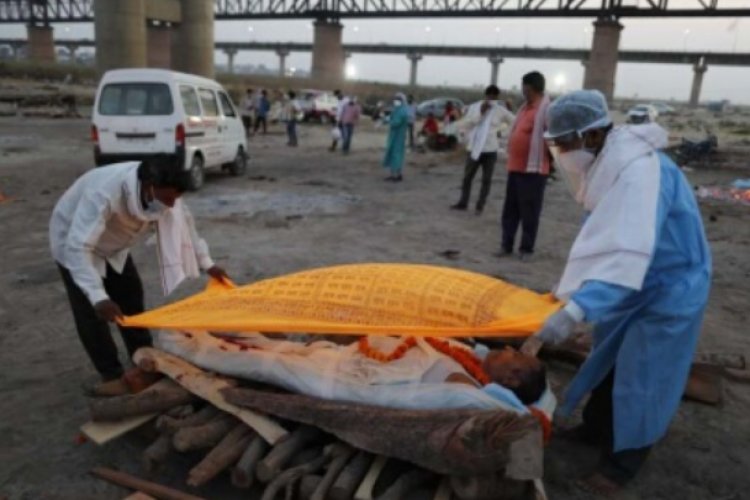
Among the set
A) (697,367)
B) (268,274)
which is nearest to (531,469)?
(697,367)

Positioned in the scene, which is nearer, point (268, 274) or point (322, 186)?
point (268, 274)

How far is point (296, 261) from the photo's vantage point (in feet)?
21.9

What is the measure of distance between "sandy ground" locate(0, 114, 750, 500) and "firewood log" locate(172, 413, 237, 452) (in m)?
0.26

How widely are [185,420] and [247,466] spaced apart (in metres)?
0.42

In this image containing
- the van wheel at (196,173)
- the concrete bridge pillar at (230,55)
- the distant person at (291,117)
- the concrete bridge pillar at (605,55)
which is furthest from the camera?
the concrete bridge pillar at (230,55)

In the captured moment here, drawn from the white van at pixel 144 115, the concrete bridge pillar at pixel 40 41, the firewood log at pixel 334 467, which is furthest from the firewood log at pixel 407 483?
the concrete bridge pillar at pixel 40 41

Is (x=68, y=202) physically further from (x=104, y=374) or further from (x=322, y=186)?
(x=322, y=186)

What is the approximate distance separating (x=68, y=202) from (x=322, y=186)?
8728 mm

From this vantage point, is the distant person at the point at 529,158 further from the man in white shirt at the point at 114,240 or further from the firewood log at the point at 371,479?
the firewood log at the point at 371,479

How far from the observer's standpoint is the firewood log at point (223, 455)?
103 inches

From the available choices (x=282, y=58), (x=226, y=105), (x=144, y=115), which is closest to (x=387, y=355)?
(x=144, y=115)

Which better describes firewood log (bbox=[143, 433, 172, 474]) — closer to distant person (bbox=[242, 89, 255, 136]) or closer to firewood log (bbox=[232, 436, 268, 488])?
firewood log (bbox=[232, 436, 268, 488])

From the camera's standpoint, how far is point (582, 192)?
114 inches

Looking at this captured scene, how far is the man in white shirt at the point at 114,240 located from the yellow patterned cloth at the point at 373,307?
0.31 m
